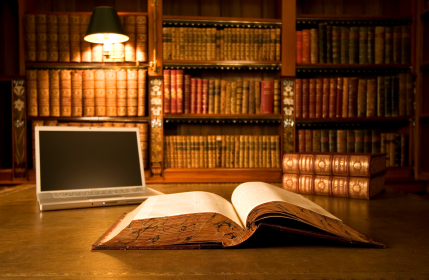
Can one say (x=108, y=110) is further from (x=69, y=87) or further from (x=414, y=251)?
(x=414, y=251)

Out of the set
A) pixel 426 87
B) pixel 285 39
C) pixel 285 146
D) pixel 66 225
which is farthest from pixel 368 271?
pixel 426 87

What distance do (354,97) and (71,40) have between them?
2.13 meters

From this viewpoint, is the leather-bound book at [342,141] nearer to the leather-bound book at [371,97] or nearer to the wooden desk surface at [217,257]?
the leather-bound book at [371,97]

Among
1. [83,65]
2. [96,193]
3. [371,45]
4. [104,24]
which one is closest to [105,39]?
[104,24]

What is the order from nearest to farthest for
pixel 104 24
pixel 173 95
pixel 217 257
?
pixel 217 257
pixel 104 24
pixel 173 95

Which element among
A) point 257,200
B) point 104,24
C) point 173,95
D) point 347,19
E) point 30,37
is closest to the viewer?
point 257,200

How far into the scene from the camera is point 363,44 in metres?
2.77

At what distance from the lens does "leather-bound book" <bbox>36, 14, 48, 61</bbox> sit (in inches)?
103

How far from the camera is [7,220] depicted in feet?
3.05

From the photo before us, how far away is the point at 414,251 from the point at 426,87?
8.31 feet

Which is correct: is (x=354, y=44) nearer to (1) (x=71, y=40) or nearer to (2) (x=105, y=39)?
(2) (x=105, y=39)

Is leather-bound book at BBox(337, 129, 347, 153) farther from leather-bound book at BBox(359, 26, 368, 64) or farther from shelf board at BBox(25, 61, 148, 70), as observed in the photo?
shelf board at BBox(25, 61, 148, 70)

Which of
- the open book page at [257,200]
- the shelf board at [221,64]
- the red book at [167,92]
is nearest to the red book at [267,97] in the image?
the shelf board at [221,64]

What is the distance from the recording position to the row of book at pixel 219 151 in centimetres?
274
